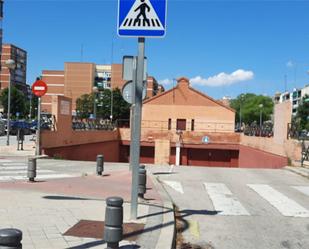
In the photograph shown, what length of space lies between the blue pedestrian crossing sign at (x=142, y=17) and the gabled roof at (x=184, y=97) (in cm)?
6294

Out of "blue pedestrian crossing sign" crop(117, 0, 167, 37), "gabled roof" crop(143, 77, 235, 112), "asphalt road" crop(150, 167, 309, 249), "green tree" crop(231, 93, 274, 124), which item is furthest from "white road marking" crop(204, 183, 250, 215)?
"green tree" crop(231, 93, 274, 124)

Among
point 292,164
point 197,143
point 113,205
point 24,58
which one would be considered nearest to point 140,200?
point 113,205

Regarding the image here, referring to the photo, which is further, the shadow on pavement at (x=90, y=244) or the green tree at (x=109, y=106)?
the green tree at (x=109, y=106)

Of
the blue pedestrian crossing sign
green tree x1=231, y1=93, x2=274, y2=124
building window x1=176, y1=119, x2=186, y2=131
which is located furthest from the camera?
green tree x1=231, y1=93, x2=274, y2=124

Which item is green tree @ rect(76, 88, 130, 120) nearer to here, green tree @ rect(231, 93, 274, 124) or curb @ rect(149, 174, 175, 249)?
green tree @ rect(231, 93, 274, 124)

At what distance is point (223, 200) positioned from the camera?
1180cm

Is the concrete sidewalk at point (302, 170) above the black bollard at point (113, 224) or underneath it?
underneath

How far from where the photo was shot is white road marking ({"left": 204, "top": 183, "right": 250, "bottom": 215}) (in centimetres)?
1035

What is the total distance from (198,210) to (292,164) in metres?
13.5

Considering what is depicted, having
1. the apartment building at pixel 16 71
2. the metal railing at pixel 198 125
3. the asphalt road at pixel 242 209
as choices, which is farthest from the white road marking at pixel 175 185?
the apartment building at pixel 16 71

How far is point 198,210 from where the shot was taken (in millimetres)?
10391

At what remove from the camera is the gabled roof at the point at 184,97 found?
71375 millimetres

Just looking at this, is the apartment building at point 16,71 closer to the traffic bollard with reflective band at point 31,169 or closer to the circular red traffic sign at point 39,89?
the circular red traffic sign at point 39,89

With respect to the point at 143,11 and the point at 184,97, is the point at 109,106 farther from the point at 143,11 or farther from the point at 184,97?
the point at 143,11
